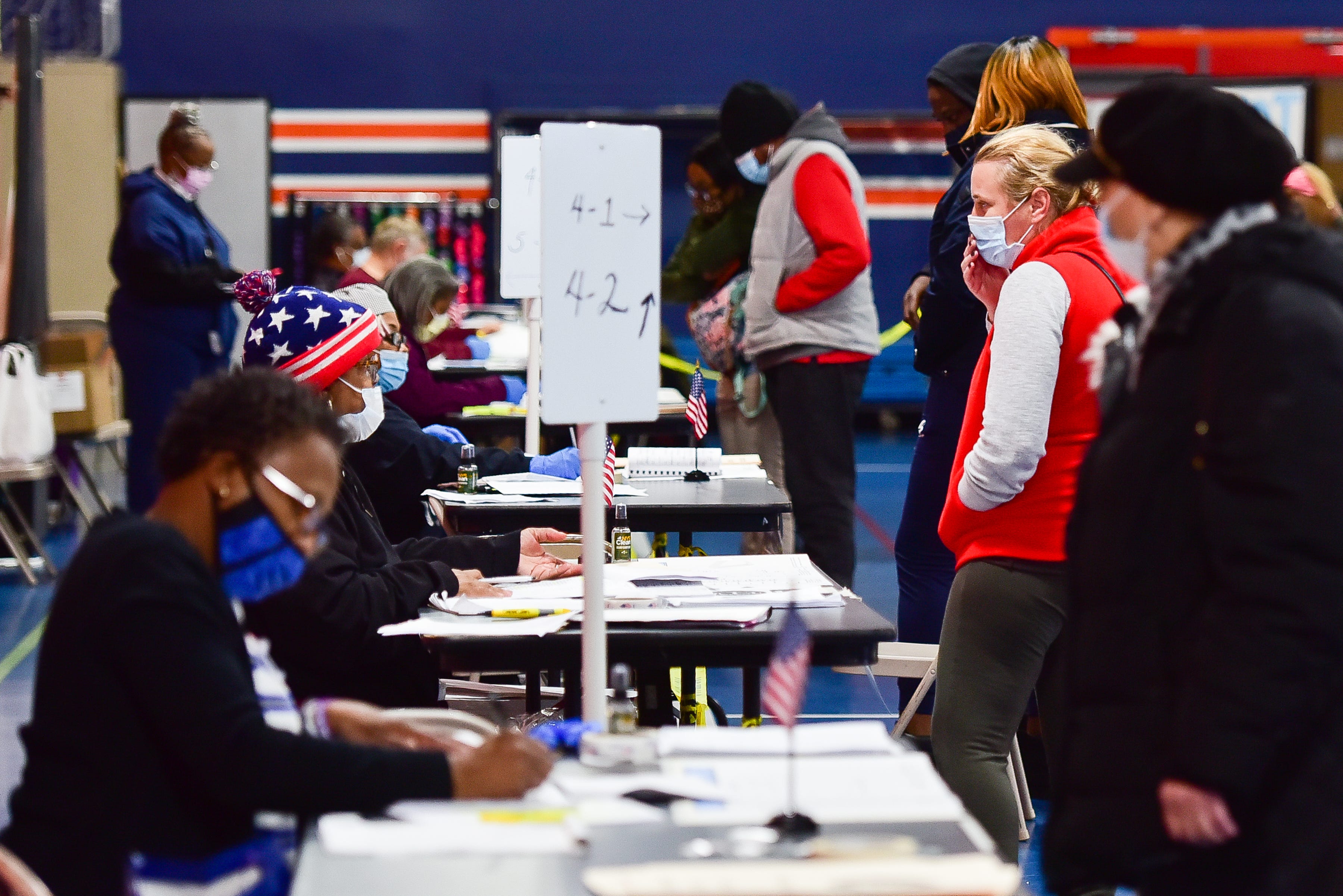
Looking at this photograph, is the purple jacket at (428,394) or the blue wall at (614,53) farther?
the blue wall at (614,53)

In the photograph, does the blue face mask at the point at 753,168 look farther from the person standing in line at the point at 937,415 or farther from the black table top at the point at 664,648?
the black table top at the point at 664,648

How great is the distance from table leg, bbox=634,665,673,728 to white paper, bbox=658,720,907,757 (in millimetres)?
906

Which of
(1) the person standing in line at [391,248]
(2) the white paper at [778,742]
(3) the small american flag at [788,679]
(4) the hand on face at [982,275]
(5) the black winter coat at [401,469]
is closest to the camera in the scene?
(3) the small american flag at [788,679]

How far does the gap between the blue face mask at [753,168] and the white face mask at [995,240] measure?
2.87 m

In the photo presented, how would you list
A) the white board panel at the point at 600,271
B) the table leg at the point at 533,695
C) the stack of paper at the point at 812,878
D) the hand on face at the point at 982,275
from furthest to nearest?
the table leg at the point at 533,695 → the hand on face at the point at 982,275 → the white board panel at the point at 600,271 → the stack of paper at the point at 812,878

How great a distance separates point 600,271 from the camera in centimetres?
202

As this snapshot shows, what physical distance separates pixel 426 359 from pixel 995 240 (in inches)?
113

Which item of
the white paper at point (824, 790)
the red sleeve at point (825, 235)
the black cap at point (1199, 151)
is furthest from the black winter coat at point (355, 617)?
the red sleeve at point (825, 235)

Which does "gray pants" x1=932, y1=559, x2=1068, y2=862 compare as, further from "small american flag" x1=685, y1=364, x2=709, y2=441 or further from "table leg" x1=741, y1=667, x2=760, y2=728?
"small american flag" x1=685, y1=364, x2=709, y2=441

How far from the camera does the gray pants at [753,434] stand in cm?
559

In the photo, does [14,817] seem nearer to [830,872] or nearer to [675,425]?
[830,872]

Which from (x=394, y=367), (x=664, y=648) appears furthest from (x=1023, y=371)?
(x=394, y=367)

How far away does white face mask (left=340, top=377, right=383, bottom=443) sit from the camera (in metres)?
3.20

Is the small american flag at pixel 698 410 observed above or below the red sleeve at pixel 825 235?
below
